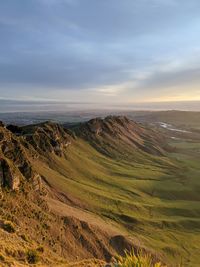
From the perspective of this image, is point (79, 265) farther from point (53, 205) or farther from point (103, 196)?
point (103, 196)

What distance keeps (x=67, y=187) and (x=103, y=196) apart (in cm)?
906

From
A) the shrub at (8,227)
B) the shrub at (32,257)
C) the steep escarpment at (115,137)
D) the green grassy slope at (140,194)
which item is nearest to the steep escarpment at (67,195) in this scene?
the shrub at (32,257)

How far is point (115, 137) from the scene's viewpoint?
486 ft

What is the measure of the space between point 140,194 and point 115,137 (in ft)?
212

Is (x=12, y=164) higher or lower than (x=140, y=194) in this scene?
higher

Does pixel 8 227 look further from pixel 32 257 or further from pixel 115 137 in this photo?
pixel 115 137

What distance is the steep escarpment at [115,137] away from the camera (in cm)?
13088

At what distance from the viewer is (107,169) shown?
10175 cm

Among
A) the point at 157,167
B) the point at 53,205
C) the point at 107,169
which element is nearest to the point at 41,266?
the point at 53,205

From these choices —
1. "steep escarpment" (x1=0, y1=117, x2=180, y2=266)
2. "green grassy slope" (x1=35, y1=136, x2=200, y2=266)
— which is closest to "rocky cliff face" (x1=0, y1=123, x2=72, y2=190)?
"steep escarpment" (x1=0, y1=117, x2=180, y2=266)

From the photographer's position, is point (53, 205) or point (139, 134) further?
point (139, 134)

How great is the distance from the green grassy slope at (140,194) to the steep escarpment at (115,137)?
845 centimetres

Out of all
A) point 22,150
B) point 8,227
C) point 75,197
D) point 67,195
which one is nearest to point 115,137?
point 75,197

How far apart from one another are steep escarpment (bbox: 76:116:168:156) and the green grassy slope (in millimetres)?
8451
